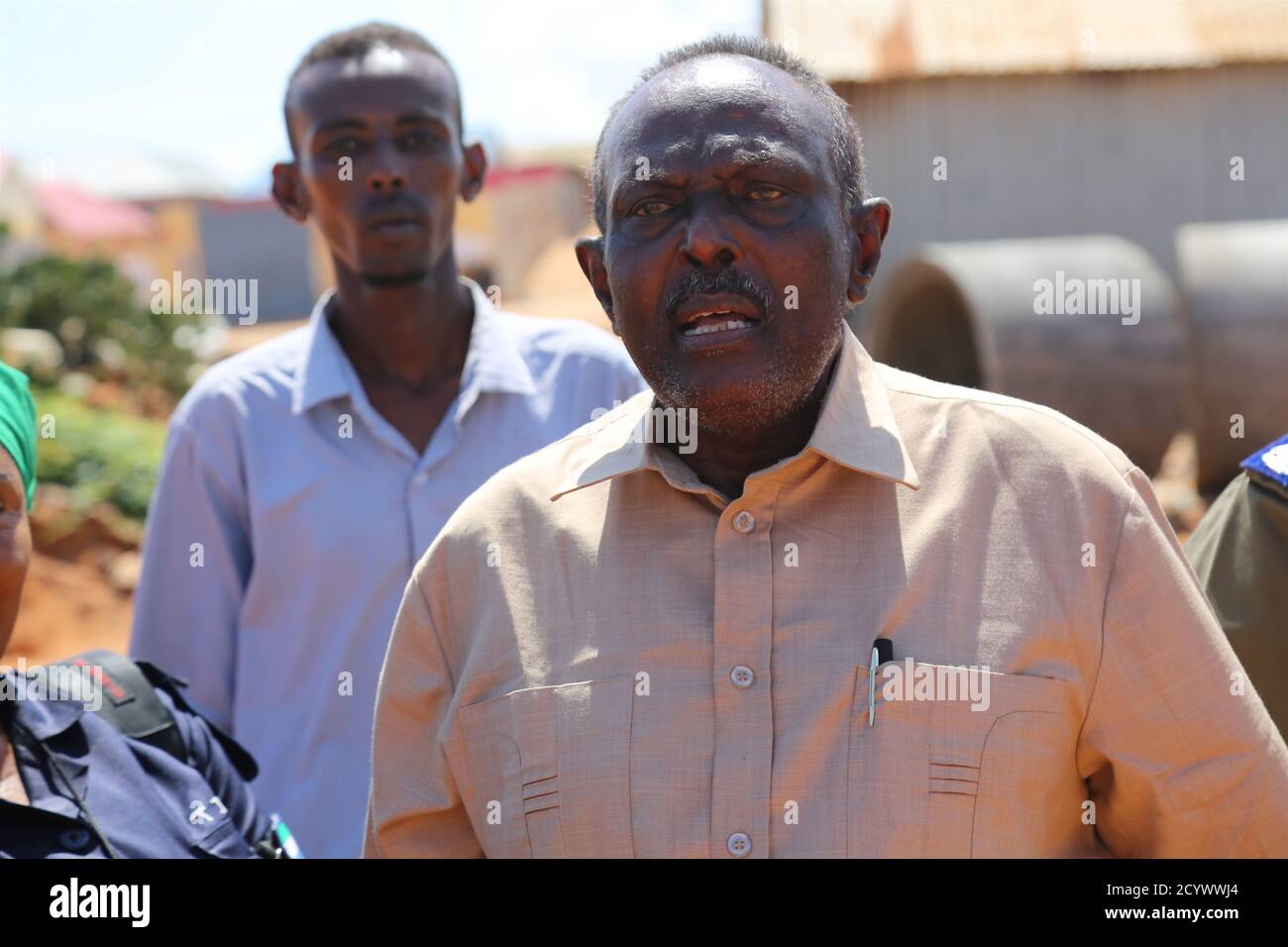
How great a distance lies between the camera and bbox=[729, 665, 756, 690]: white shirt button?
212 cm

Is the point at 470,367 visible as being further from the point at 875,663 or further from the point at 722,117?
the point at 875,663

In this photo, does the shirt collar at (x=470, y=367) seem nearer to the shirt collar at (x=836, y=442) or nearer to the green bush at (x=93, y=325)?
the shirt collar at (x=836, y=442)

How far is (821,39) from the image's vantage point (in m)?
15.2

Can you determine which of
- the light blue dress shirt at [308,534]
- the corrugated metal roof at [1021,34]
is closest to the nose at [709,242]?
the light blue dress shirt at [308,534]

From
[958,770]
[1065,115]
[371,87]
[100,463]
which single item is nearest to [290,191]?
[371,87]

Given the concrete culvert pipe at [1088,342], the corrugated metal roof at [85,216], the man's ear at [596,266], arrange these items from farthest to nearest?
1. the corrugated metal roof at [85,216]
2. the concrete culvert pipe at [1088,342]
3. the man's ear at [596,266]

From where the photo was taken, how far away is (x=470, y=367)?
12.1 feet

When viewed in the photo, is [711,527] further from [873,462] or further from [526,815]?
[526,815]

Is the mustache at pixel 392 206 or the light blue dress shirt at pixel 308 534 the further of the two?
the mustache at pixel 392 206

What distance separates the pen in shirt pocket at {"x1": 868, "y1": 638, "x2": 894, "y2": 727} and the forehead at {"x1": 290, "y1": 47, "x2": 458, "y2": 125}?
219 centimetres

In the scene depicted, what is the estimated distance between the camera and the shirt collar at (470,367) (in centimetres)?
362

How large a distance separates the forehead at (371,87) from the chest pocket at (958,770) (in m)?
2.24
